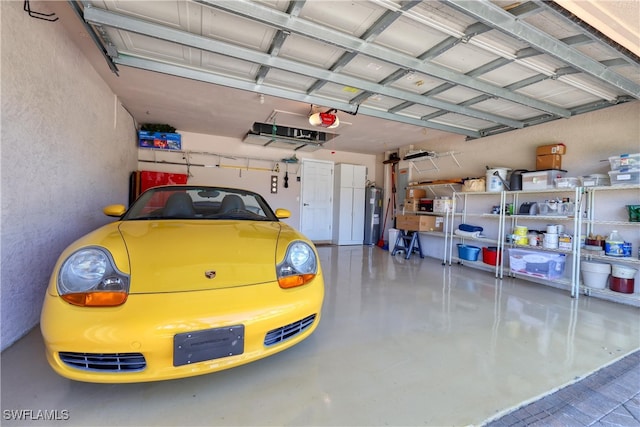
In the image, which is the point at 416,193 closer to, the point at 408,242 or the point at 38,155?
the point at 408,242

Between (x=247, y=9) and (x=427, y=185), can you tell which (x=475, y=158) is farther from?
(x=247, y=9)

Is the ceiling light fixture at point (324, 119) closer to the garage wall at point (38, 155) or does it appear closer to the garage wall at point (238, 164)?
the garage wall at point (38, 155)

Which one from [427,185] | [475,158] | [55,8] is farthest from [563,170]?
[55,8]

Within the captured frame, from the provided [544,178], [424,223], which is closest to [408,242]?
[424,223]

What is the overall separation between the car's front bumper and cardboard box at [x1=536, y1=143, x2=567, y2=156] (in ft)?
14.3

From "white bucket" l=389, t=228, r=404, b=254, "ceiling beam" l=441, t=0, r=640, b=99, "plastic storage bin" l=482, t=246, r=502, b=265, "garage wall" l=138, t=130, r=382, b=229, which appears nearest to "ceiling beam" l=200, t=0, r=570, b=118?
"ceiling beam" l=441, t=0, r=640, b=99

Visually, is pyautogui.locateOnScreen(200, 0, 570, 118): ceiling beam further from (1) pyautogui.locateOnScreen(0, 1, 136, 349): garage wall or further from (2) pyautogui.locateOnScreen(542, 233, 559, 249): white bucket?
(2) pyautogui.locateOnScreen(542, 233, 559, 249): white bucket

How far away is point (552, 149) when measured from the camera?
3668 mm

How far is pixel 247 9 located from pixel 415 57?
4.97 feet

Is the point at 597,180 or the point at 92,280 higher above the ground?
the point at 597,180

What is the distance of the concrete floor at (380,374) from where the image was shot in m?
1.23

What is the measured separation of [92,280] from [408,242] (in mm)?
5666

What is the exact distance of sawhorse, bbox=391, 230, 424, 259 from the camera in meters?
5.67

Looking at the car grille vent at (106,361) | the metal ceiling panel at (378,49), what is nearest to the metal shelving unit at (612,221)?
the metal ceiling panel at (378,49)
